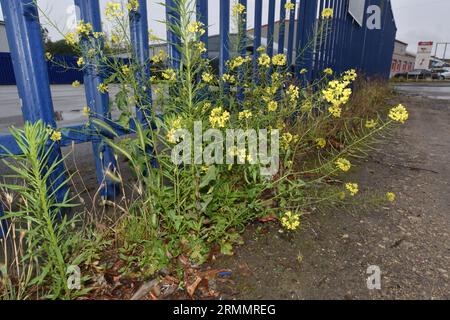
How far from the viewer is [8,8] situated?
1.45 m

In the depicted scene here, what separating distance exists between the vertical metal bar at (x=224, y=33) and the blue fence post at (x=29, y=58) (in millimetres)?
1290

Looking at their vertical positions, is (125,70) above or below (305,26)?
below

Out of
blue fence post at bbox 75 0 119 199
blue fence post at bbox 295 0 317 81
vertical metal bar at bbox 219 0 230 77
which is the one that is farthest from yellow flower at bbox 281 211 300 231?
blue fence post at bbox 295 0 317 81

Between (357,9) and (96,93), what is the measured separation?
6598 millimetres

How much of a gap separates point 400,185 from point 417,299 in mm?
1438

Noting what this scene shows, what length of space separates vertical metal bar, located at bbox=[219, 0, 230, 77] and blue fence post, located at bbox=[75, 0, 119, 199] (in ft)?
3.19

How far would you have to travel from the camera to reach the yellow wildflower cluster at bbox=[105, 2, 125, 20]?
1.69 metres

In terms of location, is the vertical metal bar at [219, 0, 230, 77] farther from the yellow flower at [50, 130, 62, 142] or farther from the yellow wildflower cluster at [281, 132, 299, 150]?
the yellow flower at [50, 130, 62, 142]

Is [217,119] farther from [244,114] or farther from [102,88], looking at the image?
[102,88]

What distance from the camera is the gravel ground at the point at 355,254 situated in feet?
4.50

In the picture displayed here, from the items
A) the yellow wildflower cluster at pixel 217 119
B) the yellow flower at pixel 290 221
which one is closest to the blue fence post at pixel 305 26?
the yellow wildflower cluster at pixel 217 119

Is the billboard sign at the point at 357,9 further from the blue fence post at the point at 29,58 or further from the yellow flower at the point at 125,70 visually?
the blue fence post at the point at 29,58

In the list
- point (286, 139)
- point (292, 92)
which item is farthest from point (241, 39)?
point (286, 139)

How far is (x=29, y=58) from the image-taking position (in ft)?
5.01
